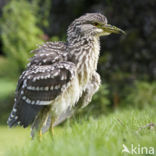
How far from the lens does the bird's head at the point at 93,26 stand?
17.7 feet

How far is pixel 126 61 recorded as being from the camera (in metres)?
11.7

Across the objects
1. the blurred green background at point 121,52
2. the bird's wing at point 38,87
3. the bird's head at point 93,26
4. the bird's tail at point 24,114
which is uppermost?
the bird's head at point 93,26

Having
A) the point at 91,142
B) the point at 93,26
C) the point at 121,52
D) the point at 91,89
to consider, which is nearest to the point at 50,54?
the point at 93,26

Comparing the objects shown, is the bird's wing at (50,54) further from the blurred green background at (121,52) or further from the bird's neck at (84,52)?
the blurred green background at (121,52)

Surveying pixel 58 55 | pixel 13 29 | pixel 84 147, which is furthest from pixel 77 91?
pixel 13 29

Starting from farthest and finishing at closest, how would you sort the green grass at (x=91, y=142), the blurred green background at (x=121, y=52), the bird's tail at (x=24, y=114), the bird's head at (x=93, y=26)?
the blurred green background at (x=121, y=52) → the bird's head at (x=93, y=26) → the bird's tail at (x=24, y=114) → the green grass at (x=91, y=142)

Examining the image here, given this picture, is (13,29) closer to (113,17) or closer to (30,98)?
(113,17)

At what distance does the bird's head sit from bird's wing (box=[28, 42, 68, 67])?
0.34 meters

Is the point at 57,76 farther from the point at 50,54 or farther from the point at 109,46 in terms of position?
the point at 109,46

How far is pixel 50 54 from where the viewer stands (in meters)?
5.33

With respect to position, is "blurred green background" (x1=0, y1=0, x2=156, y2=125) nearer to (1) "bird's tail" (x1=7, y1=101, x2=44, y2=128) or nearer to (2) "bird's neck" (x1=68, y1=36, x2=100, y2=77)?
(2) "bird's neck" (x1=68, y1=36, x2=100, y2=77)

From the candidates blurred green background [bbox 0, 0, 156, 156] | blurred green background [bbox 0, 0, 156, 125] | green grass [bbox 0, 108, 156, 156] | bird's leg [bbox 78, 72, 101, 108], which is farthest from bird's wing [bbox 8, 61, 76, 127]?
blurred green background [bbox 0, 0, 156, 125]

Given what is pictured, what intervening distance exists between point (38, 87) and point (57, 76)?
351 mm

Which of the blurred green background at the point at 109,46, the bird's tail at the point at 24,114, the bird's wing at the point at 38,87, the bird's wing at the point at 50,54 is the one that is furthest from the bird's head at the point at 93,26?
the blurred green background at the point at 109,46
